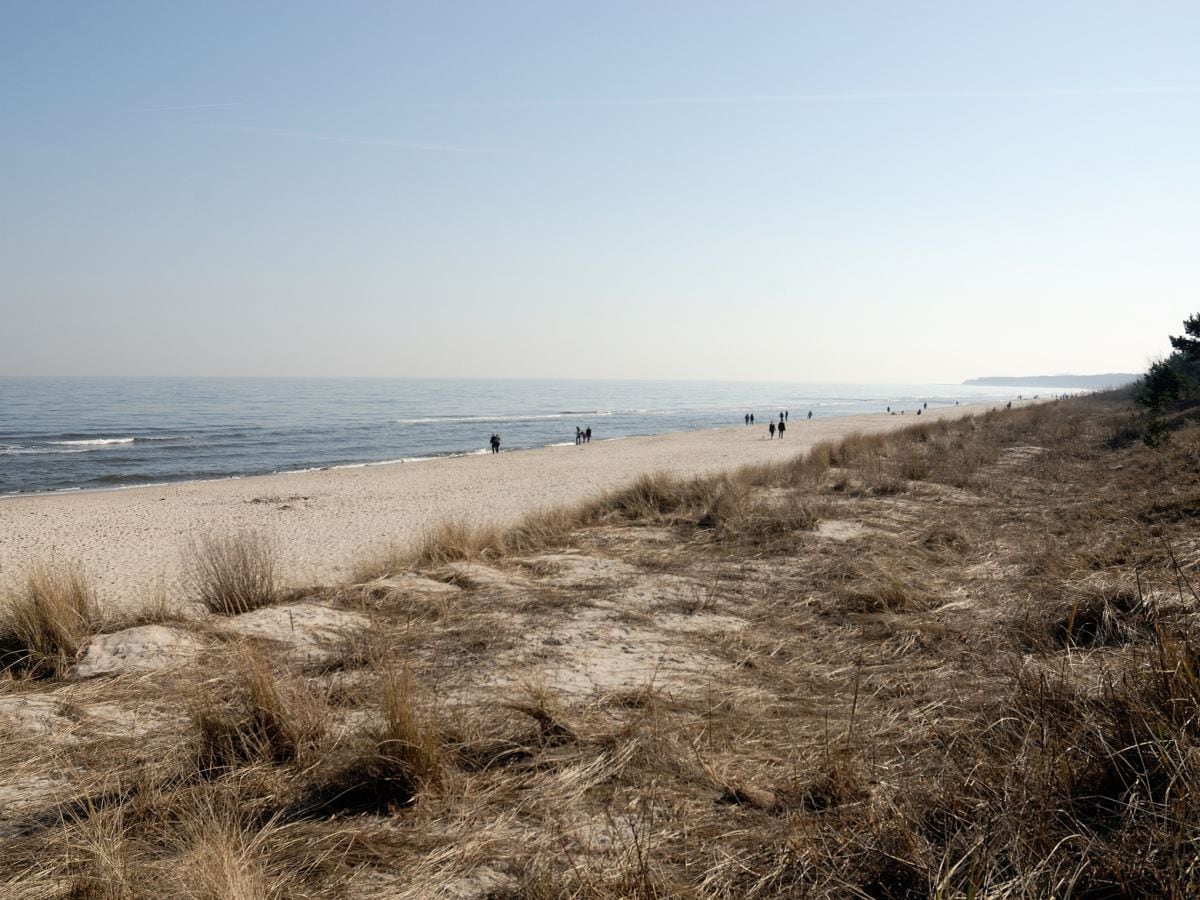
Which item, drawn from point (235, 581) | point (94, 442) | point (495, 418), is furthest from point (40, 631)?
point (495, 418)

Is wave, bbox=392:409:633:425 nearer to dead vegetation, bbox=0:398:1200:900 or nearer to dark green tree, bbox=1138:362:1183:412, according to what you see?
dark green tree, bbox=1138:362:1183:412

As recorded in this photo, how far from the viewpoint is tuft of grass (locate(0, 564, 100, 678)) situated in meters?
4.89

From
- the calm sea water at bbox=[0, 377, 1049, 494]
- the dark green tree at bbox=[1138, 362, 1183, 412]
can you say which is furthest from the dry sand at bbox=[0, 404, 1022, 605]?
the dark green tree at bbox=[1138, 362, 1183, 412]

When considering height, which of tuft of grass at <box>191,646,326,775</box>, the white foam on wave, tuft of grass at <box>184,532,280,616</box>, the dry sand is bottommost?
the dry sand

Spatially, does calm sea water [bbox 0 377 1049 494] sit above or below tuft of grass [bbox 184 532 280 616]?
below

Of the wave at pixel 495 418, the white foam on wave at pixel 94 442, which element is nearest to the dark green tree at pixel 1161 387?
the white foam on wave at pixel 94 442

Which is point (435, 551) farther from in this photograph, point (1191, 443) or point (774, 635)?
point (1191, 443)

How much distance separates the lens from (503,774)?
120 inches

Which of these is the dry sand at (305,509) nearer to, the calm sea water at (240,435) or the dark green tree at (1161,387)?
the calm sea water at (240,435)

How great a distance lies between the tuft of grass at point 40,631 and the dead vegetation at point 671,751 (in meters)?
0.57

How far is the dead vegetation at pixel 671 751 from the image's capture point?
2.13 m


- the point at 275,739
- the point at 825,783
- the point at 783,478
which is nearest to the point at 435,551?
the point at 275,739

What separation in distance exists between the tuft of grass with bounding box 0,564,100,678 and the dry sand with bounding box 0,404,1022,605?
2.91 meters

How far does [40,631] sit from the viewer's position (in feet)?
16.6
